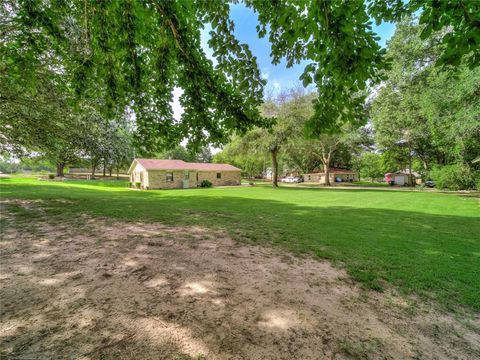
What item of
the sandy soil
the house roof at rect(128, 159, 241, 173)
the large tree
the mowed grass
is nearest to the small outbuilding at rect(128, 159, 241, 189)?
the house roof at rect(128, 159, 241, 173)

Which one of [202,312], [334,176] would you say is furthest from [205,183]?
[334,176]

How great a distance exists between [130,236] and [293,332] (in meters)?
5.08

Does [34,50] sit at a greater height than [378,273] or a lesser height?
greater

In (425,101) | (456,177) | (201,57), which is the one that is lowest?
(456,177)

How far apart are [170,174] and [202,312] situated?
27951 millimetres

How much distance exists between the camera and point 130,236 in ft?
20.4

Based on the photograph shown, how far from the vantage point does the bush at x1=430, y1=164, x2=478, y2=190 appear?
62.1 ft

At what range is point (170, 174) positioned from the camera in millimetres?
Answer: 29453

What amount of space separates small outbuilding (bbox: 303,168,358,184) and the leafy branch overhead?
50954 mm

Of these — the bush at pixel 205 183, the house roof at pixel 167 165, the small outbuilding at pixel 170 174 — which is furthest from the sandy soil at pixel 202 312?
the bush at pixel 205 183

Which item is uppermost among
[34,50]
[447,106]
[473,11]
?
[447,106]

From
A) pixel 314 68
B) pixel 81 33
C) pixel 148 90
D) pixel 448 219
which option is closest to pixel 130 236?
pixel 148 90

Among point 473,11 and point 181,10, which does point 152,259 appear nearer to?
point 181,10

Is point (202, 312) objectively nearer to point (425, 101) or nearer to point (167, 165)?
point (425, 101)
